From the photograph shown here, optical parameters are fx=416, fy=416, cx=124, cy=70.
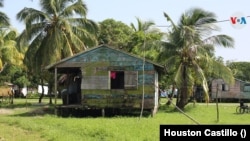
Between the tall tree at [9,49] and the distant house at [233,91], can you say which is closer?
the tall tree at [9,49]

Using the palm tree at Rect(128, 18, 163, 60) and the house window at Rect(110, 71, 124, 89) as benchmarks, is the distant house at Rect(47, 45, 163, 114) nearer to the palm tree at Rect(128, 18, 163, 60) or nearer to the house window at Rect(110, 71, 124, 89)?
the house window at Rect(110, 71, 124, 89)

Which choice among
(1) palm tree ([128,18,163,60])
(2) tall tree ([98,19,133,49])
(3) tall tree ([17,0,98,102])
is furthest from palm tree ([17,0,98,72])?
(2) tall tree ([98,19,133,49])

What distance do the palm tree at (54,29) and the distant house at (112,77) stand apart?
6.36 m

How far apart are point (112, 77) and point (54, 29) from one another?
850cm

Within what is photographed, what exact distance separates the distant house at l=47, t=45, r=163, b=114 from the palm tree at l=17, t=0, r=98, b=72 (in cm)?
636

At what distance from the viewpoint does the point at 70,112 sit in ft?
82.0

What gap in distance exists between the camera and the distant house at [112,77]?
22.6 metres

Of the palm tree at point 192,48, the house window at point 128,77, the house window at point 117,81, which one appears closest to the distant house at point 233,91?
the palm tree at point 192,48

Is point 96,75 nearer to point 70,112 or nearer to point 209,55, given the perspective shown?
point 70,112

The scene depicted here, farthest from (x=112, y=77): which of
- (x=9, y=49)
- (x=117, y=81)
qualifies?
(x=9, y=49)

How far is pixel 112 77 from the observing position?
23.2m

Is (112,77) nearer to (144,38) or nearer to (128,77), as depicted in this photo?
(128,77)

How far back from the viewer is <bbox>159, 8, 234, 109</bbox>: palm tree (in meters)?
27.0

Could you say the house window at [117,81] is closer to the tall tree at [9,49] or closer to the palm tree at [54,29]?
the palm tree at [54,29]
